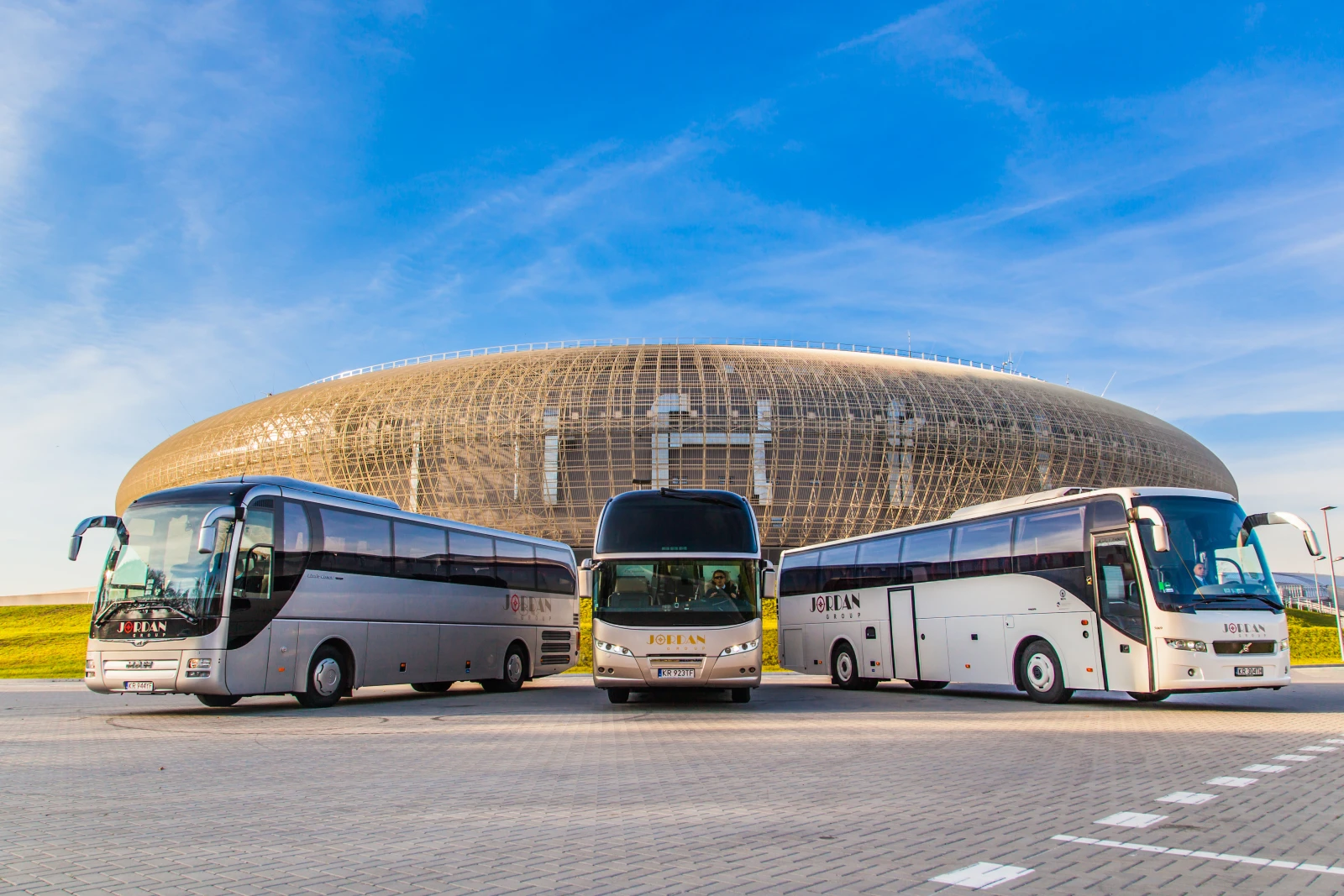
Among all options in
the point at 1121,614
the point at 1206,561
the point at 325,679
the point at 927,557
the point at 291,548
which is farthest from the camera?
the point at 927,557

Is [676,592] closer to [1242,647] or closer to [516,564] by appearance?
[516,564]

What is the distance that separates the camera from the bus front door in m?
14.4

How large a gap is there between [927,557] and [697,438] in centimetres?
3513

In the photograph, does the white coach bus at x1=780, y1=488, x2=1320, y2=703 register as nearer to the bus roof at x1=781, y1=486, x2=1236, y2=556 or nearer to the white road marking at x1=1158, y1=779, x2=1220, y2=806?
the bus roof at x1=781, y1=486, x2=1236, y2=556

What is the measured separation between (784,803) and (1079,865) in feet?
7.90

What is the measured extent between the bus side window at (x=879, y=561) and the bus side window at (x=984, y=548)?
1812mm

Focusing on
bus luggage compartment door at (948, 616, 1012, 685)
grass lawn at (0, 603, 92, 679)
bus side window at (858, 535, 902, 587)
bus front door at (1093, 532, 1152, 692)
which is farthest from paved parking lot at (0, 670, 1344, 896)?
grass lawn at (0, 603, 92, 679)

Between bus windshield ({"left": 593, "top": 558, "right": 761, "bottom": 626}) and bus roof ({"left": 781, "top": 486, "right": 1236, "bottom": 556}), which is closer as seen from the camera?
bus roof ({"left": 781, "top": 486, "right": 1236, "bottom": 556})

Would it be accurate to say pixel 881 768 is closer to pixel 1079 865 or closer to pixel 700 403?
pixel 1079 865

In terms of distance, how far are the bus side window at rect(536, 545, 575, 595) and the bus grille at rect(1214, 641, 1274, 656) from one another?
1366cm

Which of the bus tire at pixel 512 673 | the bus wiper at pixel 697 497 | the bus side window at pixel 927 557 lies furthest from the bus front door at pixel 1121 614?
the bus tire at pixel 512 673

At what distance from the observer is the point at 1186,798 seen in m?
7.50

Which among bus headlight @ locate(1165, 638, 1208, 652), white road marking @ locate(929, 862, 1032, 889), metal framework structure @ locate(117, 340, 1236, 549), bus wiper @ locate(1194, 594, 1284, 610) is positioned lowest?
white road marking @ locate(929, 862, 1032, 889)

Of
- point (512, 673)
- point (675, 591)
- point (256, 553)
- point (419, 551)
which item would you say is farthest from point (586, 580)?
point (512, 673)
